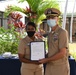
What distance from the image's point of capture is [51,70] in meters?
3.67

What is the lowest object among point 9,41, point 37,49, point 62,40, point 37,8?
point 9,41

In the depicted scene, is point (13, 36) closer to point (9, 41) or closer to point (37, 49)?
point (9, 41)

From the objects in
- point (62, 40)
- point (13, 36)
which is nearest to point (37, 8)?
point (13, 36)

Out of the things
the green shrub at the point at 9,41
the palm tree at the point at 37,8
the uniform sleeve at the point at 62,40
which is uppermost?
the palm tree at the point at 37,8

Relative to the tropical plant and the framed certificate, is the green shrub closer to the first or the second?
the tropical plant

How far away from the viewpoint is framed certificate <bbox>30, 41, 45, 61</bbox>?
151 inches

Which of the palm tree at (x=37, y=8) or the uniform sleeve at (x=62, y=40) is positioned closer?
the uniform sleeve at (x=62, y=40)

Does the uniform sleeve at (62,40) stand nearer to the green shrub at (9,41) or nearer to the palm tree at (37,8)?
the green shrub at (9,41)

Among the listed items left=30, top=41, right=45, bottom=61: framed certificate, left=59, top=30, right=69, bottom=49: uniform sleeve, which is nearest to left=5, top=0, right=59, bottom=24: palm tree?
left=30, top=41, right=45, bottom=61: framed certificate

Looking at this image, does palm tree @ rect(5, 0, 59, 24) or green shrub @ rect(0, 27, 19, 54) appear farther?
→ palm tree @ rect(5, 0, 59, 24)

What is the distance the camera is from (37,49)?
3861 millimetres

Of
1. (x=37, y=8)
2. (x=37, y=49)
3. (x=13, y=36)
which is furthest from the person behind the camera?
(x=37, y=8)

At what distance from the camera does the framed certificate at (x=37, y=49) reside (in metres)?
3.85

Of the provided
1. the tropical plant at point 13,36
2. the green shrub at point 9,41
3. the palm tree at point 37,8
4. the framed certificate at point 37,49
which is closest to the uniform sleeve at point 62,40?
the framed certificate at point 37,49
